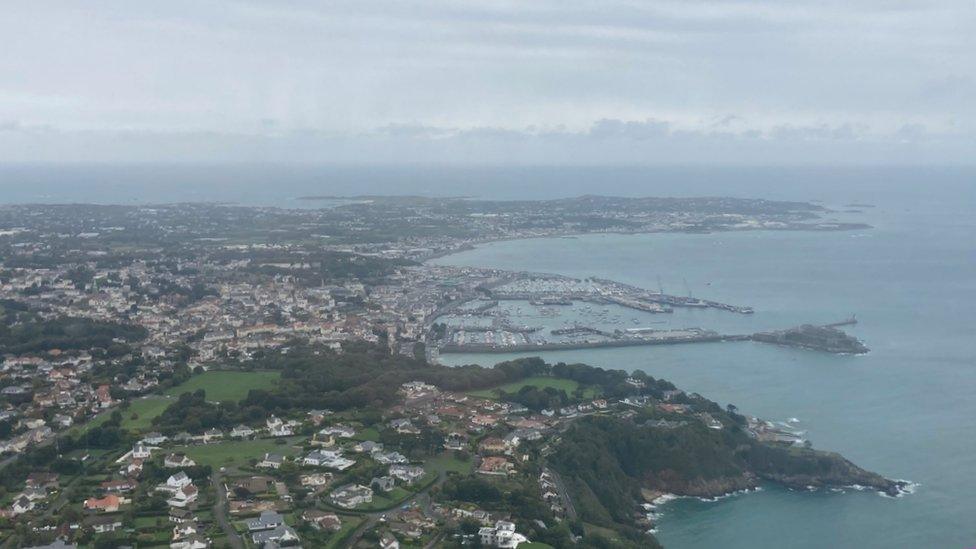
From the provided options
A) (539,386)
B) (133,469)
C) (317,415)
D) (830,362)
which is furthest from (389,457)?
(830,362)

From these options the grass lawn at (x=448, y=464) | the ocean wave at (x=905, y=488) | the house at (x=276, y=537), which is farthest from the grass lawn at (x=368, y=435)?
the ocean wave at (x=905, y=488)

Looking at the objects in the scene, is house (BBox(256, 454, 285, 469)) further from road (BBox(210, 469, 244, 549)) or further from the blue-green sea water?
the blue-green sea water

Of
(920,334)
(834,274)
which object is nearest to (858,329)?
(920,334)

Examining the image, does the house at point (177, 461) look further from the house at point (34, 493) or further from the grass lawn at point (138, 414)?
the grass lawn at point (138, 414)

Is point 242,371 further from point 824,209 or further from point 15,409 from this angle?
point 824,209

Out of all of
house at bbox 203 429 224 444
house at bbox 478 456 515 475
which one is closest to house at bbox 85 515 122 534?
house at bbox 203 429 224 444

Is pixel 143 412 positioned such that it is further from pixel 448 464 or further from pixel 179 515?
pixel 448 464

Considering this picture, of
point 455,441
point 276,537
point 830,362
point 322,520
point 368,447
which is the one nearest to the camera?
point 276,537
